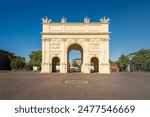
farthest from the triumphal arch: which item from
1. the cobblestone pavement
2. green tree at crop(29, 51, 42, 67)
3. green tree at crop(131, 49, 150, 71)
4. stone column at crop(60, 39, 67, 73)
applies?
green tree at crop(29, 51, 42, 67)

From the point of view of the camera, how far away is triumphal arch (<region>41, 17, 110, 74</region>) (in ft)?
150

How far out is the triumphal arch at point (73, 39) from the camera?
150ft

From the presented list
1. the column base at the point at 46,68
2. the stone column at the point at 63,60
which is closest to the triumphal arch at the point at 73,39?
the stone column at the point at 63,60

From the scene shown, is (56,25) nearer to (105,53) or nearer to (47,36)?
(47,36)

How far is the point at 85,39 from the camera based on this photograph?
4616 cm

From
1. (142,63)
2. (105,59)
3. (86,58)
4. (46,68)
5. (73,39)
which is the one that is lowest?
(46,68)

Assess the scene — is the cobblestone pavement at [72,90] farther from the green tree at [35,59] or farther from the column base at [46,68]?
the green tree at [35,59]

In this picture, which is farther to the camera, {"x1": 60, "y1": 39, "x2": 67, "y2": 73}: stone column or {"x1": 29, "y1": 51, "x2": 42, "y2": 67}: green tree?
{"x1": 29, "y1": 51, "x2": 42, "y2": 67}: green tree

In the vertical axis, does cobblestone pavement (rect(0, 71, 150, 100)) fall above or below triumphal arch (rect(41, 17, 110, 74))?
below

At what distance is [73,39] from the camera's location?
152 feet

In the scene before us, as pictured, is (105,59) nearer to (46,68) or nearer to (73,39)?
(73,39)

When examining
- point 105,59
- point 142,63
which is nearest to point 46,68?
point 105,59

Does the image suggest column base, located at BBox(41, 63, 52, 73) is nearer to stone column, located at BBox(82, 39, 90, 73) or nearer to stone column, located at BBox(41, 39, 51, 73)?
stone column, located at BBox(41, 39, 51, 73)

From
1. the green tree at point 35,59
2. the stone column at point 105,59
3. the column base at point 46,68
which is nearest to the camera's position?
the stone column at point 105,59
